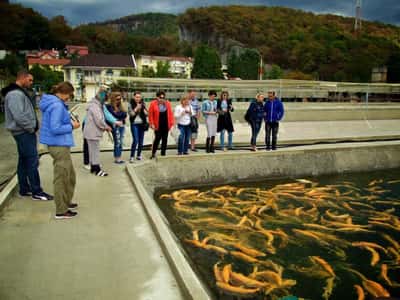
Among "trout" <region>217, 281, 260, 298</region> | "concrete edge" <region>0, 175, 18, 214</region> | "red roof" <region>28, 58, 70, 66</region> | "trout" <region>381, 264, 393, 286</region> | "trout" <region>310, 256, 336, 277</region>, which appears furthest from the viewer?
"red roof" <region>28, 58, 70, 66</region>

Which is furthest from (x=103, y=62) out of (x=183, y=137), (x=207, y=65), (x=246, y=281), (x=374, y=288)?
(x=374, y=288)

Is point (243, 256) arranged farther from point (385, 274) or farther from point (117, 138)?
point (117, 138)

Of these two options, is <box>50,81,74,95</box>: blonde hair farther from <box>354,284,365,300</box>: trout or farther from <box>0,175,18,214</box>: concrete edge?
<box>354,284,365,300</box>: trout

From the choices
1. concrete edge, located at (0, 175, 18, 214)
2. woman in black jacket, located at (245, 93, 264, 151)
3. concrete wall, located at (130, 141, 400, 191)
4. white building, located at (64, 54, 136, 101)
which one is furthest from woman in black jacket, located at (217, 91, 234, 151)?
white building, located at (64, 54, 136, 101)

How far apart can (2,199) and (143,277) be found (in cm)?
360

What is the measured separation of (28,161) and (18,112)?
0.93 metres

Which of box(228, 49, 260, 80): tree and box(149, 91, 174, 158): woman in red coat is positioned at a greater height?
box(228, 49, 260, 80): tree

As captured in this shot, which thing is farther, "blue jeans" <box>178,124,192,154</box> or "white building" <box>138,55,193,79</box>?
"white building" <box>138,55,193,79</box>

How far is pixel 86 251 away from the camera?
5121 millimetres

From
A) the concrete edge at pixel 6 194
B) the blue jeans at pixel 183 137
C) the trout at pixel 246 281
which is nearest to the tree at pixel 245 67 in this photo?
the blue jeans at pixel 183 137

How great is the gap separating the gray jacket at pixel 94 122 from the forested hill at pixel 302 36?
245 feet

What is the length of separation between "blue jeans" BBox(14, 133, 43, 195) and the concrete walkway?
0.30 metres

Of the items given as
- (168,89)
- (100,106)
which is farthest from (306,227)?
(168,89)

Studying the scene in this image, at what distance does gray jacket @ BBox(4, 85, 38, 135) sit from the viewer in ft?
20.8
